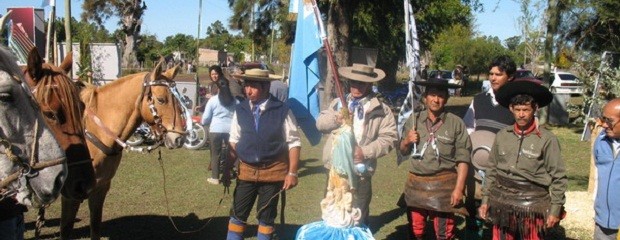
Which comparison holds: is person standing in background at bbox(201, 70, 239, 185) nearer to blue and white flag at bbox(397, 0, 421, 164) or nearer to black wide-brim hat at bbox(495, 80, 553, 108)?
blue and white flag at bbox(397, 0, 421, 164)

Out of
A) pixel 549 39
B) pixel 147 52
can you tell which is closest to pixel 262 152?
pixel 549 39

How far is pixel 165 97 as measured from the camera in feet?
17.9

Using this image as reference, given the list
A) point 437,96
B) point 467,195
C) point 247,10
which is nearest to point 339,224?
point 437,96

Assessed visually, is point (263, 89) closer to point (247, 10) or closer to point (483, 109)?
point (483, 109)

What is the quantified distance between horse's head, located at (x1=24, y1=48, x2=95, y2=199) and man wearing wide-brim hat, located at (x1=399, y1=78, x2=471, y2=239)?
2.65m

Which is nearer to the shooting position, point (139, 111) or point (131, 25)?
point (139, 111)

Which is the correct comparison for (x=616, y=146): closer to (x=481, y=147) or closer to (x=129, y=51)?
(x=481, y=147)

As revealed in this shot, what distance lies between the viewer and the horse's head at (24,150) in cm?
231

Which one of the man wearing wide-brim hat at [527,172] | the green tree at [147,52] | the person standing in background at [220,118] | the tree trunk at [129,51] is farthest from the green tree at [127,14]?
the man wearing wide-brim hat at [527,172]

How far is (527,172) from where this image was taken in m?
4.13

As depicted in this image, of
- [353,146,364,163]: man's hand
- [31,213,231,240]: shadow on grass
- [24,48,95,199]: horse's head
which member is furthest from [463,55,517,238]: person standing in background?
[24,48,95,199]: horse's head

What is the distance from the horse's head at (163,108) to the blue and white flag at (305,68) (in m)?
1.20

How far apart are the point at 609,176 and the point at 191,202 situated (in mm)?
5491

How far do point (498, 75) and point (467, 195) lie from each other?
51.8 inches
